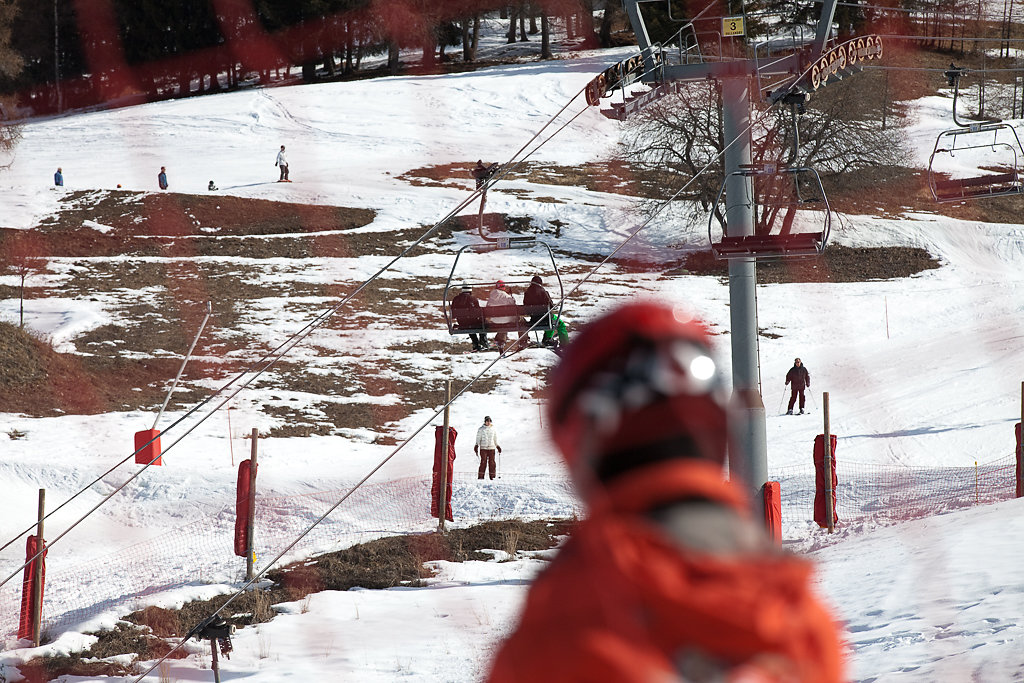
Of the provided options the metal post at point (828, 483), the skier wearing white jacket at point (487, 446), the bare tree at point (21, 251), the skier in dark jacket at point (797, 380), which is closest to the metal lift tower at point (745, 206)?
the metal post at point (828, 483)

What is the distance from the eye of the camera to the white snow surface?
955 centimetres

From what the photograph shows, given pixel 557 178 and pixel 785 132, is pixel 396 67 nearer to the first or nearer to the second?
pixel 557 178

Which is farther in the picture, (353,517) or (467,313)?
(353,517)

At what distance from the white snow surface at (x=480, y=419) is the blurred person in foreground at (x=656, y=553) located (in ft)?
0.45

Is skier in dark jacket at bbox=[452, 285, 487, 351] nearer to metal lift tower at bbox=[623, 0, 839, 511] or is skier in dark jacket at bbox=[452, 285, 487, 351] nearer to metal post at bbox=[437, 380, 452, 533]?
Answer: metal post at bbox=[437, 380, 452, 533]

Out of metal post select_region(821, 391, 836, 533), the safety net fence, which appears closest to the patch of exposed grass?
the safety net fence

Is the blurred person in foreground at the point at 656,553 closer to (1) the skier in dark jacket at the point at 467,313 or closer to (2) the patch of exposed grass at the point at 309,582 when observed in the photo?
(2) the patch of exposed grass at the point at 309,582

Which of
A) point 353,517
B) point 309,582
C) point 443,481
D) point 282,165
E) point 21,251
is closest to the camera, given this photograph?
point 309,582

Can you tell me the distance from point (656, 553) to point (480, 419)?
70.4 ft

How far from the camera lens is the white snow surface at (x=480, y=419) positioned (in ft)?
31.3

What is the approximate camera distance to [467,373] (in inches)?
981

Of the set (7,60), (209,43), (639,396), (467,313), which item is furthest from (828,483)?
(209,43)

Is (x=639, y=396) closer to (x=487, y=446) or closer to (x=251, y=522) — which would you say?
(x=251, y=522)

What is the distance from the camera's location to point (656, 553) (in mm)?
690
